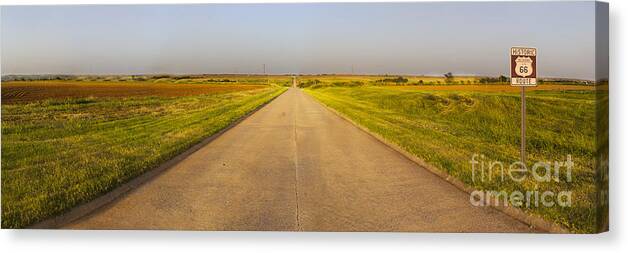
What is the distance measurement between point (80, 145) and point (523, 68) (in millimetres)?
6865

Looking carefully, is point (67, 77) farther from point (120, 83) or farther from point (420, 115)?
point (420, 115)

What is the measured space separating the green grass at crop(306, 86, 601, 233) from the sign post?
367mm

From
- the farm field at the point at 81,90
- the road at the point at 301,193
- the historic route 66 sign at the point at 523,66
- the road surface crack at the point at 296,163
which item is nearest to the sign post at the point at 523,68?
the historic route 66 sign at the point at 523,66

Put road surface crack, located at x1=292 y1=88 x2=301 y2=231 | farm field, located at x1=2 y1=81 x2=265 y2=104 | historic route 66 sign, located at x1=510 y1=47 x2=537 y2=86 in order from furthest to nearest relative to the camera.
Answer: farm field, located at x1=2 y1=81 x2=265 y2=104, historic route 66 sign, located at x1=510 y1=47 x2=537 y2=86, road surface crack, located at x1=292 y1=88 x2=301 y2=231

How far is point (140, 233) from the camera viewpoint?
700 cm

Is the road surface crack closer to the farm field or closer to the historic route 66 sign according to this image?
the farm field

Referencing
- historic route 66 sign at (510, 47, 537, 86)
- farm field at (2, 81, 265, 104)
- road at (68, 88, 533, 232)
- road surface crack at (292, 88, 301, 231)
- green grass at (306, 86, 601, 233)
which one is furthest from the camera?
farm field at (2, 81, 265, 104)

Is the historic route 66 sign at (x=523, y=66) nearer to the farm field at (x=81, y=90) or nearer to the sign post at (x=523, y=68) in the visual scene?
the sign post at (x=523, y=68)

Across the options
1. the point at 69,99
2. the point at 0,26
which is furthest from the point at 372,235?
the point at 0,26

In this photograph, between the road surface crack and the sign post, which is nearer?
the road surface crack

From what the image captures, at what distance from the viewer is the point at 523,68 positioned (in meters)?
7.29

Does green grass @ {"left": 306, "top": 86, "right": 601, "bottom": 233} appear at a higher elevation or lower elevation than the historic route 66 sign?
lower

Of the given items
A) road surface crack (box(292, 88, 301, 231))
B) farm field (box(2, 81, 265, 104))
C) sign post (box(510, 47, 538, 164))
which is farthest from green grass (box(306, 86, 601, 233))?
farm field (box(2, 81, 265, 104))

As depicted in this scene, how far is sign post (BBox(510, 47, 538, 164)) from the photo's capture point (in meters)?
7.21
